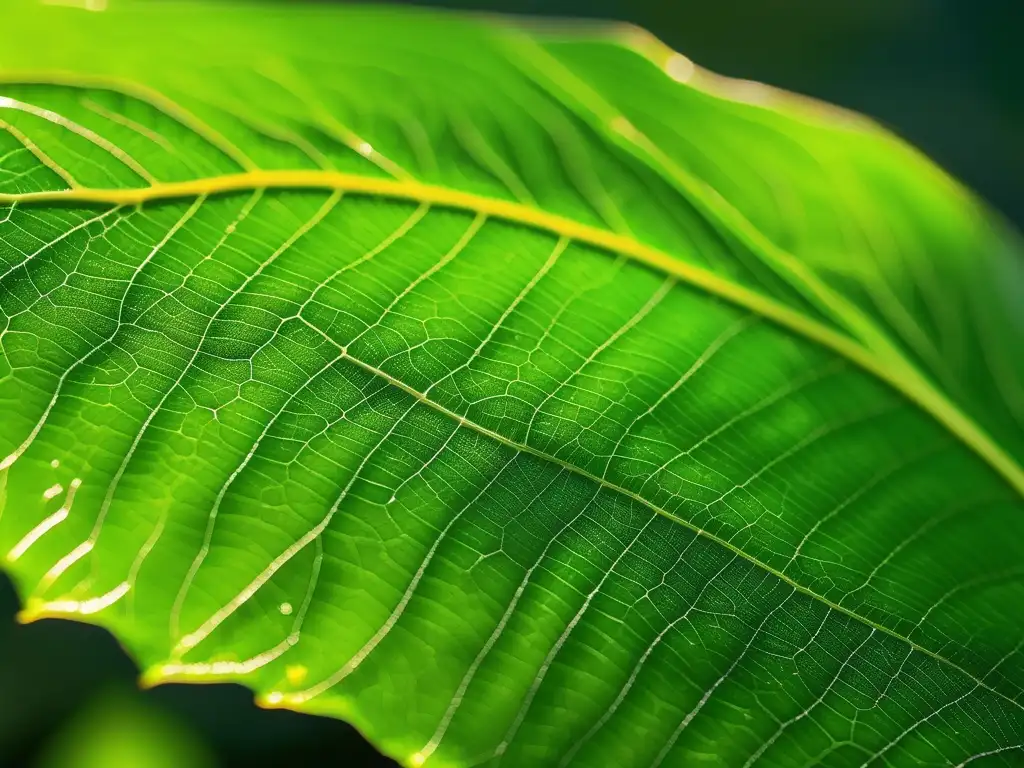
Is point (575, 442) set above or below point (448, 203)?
below

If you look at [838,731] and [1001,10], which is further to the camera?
[1001,10]

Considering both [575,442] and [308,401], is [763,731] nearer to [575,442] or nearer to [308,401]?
[575,442]

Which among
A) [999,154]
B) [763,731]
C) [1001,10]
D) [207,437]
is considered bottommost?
[763,731]

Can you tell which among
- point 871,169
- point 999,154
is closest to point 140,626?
point 871,169
